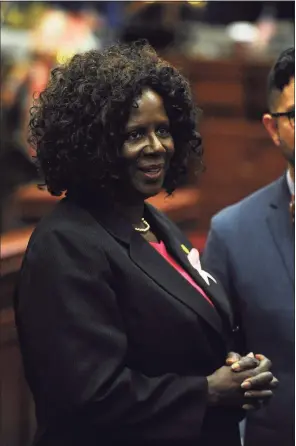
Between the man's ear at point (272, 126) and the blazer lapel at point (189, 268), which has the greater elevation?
the man's ear at point (272, 126)

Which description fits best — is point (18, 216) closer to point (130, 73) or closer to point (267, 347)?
point (267, 347)

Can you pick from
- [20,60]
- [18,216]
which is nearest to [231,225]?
[18,216]

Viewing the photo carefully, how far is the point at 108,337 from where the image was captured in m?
1.71

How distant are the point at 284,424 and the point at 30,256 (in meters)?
1.20

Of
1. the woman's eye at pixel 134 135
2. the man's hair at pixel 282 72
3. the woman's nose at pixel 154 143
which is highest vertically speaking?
the woman's eye at pixel 134 135

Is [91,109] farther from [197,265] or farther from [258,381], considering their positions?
[258,381]

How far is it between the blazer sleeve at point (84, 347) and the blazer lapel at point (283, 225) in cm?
94

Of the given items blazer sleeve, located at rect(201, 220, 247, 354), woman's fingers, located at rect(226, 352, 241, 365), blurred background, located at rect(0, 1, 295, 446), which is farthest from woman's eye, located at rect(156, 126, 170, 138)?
blurred background, located at rect(0, 1, 295, 446)

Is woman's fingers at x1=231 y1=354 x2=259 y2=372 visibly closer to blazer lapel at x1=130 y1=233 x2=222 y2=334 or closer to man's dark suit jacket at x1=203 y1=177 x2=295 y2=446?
blazer lapel at x1=130 y1=233 x2=222 y2=334

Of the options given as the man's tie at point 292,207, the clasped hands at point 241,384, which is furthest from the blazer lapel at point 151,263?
the man's tie at point 292,207

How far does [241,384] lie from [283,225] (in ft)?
3.02

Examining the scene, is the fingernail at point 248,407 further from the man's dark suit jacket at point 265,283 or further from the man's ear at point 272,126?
the man's ear at point 272,126

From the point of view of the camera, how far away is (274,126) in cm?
260

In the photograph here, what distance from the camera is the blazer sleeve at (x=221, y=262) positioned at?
2.60 metres
